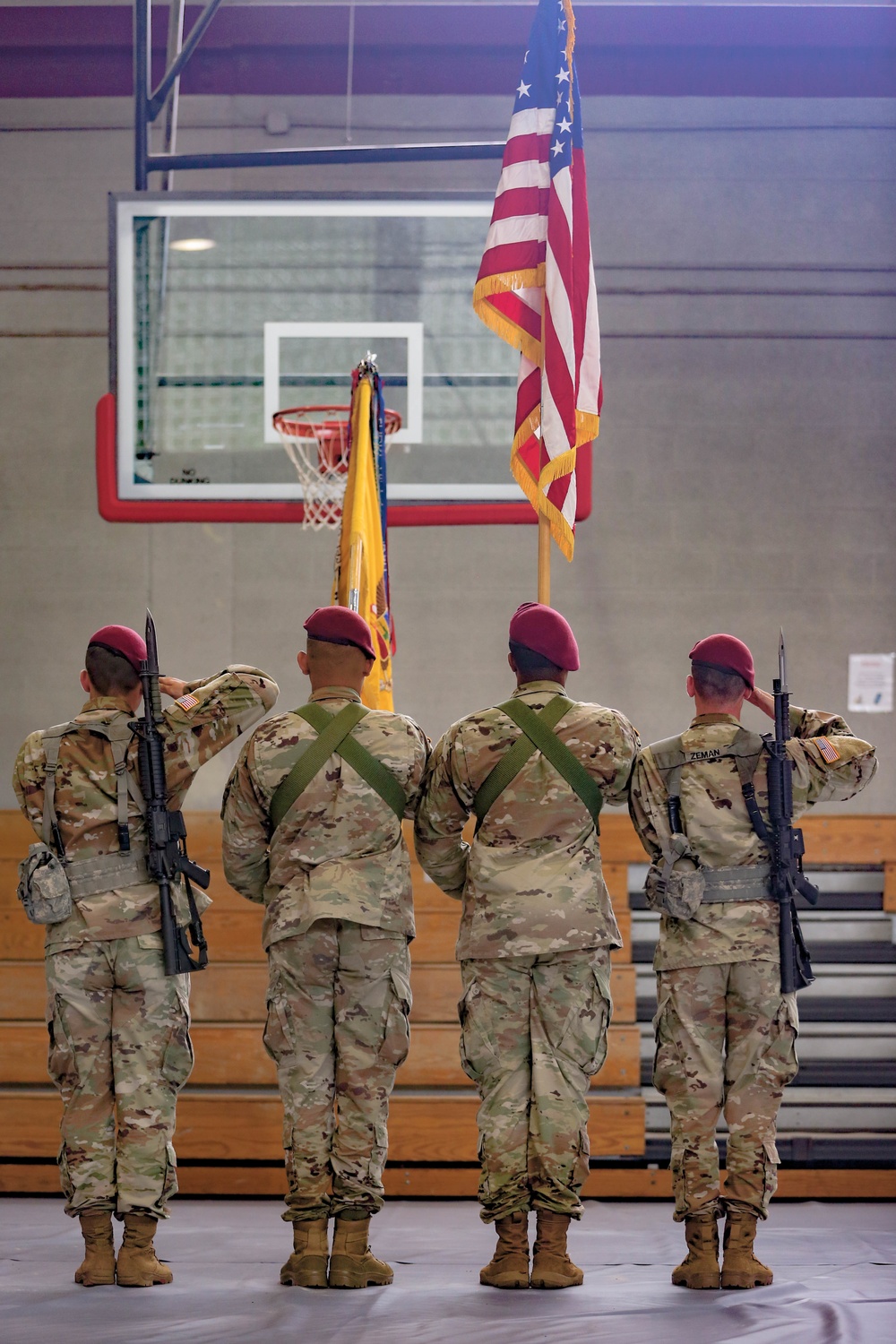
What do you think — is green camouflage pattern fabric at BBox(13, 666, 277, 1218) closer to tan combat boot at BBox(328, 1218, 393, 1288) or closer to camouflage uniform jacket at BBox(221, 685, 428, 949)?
camouflage uniform jacket at BBox(221, 685, 428, 949)

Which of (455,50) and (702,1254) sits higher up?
(455,50)

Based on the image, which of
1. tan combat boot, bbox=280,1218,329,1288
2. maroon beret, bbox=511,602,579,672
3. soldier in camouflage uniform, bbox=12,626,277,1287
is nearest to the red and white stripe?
maroon beret, bbox=511,602,579,672

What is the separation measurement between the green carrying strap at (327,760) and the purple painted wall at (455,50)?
4.54 meters

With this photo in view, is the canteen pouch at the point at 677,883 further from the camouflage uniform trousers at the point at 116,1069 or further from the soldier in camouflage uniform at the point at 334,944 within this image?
the camouflage uniform trousers at the point at 116,1069

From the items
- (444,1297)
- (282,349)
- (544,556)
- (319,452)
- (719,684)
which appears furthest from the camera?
(282,349)

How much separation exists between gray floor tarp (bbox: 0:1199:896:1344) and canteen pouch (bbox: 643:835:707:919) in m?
0.87

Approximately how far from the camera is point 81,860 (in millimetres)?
3113

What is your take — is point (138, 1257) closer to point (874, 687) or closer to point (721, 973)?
point (721, 973)

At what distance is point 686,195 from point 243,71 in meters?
2.29

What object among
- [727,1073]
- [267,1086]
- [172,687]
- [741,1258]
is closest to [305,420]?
[172,687]

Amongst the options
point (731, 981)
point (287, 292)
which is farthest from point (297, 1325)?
point (287, 292)

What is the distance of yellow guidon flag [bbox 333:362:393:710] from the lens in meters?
4.16

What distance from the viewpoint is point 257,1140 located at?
4.31 metres

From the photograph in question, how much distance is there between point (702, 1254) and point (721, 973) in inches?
25.6
